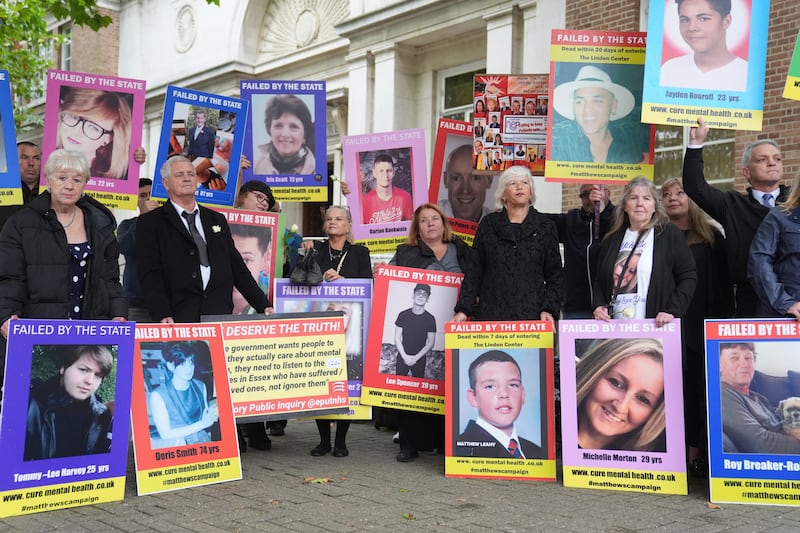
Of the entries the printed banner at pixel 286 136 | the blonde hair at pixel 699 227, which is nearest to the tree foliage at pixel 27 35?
the printed banner at pixel 286 136

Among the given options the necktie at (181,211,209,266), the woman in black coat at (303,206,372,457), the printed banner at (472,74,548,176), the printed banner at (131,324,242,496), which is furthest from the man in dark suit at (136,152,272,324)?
the printed banner at (472,74,548,176)

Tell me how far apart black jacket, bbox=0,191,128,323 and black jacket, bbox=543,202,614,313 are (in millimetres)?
3388

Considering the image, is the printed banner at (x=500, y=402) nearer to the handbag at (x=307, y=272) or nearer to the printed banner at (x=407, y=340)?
the printed banner at (x=407, y=340)

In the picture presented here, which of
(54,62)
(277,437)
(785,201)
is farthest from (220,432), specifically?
(54,62)

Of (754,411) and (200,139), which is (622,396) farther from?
(200,139)

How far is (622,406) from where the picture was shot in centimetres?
517

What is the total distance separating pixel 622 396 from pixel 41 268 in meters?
3.60

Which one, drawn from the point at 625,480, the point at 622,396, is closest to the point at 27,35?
the point at 622,396

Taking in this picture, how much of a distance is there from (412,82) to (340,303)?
1026 centimetres

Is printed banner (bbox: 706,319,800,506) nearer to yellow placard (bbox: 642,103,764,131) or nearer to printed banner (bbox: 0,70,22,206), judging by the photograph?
yellow placard (bbox: 642,103,764,131)

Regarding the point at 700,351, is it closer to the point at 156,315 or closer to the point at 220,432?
the point at 220,432

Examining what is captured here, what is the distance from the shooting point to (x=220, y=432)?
531cm

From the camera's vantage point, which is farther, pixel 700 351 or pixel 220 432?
pixel 700 351

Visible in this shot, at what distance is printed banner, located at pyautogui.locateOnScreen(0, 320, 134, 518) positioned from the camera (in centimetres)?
446
